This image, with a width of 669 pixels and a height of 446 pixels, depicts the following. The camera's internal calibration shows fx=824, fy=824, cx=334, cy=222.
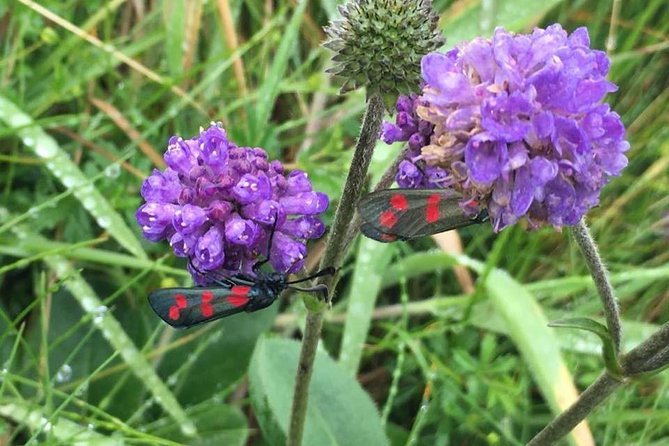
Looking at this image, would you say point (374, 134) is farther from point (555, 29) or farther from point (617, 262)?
point (617, 262)

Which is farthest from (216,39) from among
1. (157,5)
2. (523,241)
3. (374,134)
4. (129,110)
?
(374,134)

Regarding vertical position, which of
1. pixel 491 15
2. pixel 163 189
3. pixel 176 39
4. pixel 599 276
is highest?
pixel 176 39

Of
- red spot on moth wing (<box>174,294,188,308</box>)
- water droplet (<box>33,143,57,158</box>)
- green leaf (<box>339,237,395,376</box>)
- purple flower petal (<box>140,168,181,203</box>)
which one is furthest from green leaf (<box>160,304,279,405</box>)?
purple flower petal (<box>140,168,181,203</box>)

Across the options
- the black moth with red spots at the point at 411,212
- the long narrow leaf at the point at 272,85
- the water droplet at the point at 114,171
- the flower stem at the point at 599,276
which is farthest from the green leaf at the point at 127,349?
the flower stem at the point at 599,276

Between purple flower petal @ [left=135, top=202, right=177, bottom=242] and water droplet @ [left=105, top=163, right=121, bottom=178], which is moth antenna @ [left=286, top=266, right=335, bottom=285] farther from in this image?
water droplet @ [left=105, top=163, right=121, bottom=178]

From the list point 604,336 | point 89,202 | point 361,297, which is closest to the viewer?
point 604,336

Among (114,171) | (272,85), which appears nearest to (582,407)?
(272,85)

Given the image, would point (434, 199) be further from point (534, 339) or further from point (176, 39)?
point (176, 39)
